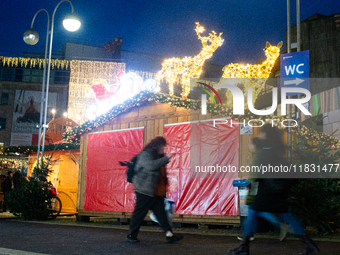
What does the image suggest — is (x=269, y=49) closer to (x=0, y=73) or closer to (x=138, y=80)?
(x=138, y=80)

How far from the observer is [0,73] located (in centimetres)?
4600

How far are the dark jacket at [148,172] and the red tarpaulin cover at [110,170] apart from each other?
478 centimetres

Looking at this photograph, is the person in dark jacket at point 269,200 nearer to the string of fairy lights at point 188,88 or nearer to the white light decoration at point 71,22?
the string of fairy lights at point 188,88

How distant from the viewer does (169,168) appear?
36.0 feet

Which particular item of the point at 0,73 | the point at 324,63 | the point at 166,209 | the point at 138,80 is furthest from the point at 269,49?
the point at 0,73

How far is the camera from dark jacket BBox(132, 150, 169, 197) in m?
6.71

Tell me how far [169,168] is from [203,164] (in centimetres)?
112

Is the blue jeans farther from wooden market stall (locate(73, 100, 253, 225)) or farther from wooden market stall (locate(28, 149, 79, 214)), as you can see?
wooden market stall (locate(28, 149, 79, 214))

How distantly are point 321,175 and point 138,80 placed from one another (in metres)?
10.6

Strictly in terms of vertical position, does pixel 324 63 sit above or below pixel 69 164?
above

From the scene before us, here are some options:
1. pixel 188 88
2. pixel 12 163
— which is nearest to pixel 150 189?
pixel 188 88

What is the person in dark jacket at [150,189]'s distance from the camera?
6.73 m

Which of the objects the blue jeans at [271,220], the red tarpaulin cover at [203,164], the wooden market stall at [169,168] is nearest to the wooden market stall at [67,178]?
the wooden market stall at [169,168]

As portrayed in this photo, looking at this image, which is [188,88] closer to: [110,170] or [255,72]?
[255,72]
